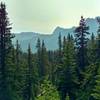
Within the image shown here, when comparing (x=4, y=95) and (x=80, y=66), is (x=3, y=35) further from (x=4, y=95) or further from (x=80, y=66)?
(x=80, y=66)

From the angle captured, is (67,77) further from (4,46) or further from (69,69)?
(4,46)

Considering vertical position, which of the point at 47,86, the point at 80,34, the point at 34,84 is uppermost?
the point at 80,34

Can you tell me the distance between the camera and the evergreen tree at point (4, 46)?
165ft

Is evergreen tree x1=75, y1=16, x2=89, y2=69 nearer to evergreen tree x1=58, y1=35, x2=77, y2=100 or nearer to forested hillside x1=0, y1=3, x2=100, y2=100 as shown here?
forested hillside x1=0, y1=3, x2=100, y2=100

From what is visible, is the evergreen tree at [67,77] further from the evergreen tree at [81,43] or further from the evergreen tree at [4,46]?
the evergreen tree at [4,46]

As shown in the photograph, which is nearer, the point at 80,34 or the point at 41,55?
the point at 80,34

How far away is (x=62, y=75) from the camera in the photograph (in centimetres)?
5284

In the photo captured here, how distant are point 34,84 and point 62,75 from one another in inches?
807

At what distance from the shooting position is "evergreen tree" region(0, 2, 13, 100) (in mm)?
50406

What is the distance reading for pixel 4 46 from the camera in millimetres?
51969

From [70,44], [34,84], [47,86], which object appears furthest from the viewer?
[34,84]

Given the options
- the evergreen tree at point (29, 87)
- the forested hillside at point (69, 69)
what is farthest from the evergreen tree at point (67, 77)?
the evergreen tree at point (29, 87)

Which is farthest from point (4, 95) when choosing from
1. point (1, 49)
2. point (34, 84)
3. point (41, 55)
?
point (41, 55)

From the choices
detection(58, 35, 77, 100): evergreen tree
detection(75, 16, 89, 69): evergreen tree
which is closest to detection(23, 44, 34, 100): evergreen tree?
detection(75, 16, 89, 69): evergreen tree
